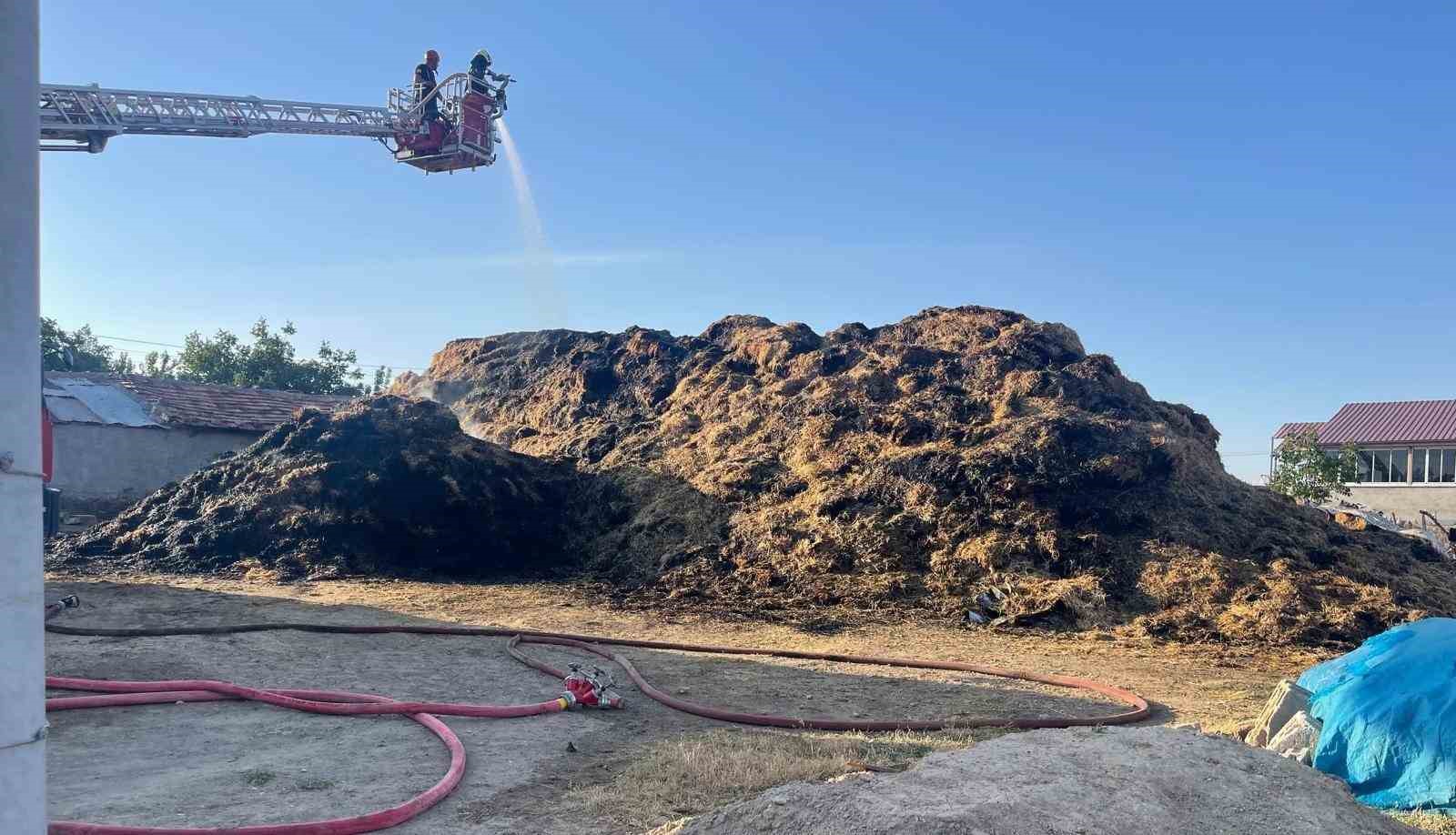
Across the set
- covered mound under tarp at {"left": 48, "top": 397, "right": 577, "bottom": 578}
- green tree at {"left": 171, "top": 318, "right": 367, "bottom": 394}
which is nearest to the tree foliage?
green tree at {"left": 171, "top": 318, "right": 367, "bottom": 394}

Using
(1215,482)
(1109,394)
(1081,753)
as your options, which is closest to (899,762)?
(1081,753)

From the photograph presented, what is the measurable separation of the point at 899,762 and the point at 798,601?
8.05m

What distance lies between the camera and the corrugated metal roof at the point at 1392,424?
34375 millimetres

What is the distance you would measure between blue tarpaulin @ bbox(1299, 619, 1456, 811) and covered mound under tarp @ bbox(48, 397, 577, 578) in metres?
13.3

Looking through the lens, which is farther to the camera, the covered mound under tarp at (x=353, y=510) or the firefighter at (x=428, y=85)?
the covered mound under tarp at (x=353, y=510)

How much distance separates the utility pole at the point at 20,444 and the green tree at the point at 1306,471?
28.4 meters

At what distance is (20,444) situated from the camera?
2633 mm

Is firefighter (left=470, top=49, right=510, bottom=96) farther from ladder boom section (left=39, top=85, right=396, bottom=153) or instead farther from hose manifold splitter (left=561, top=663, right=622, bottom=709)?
hose manifold splitter (left=561, top=663, right=622, bottom=709)

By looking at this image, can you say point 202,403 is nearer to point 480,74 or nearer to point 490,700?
point 480,74

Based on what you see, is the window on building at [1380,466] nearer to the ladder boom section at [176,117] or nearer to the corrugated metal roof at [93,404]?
the ladder boom section at [176,117]

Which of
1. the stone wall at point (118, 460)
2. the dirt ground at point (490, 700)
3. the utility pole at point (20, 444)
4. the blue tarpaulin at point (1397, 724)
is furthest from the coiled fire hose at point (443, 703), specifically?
the stone wall at point (118, 460)

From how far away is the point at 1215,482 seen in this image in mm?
15672

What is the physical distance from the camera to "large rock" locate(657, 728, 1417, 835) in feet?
13.1

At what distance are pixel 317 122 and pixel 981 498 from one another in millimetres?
11126
